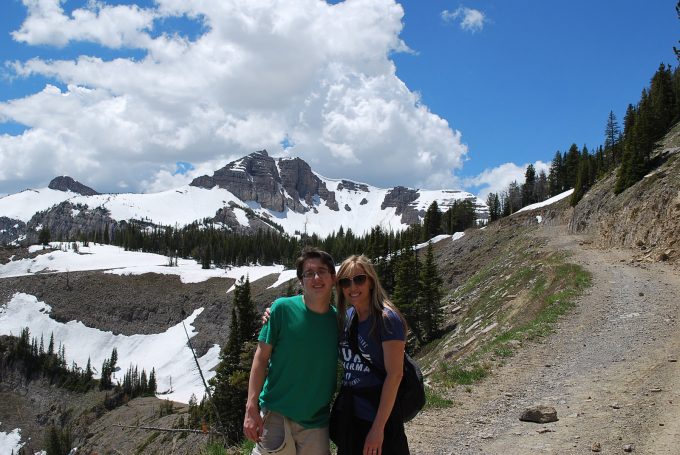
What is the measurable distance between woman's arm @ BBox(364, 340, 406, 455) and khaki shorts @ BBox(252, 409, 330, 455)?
2.07 ft

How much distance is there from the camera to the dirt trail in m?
7.80

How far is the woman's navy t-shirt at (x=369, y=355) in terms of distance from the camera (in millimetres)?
4145

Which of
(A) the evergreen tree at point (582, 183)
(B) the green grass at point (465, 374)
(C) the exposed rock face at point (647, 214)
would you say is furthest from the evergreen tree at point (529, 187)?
(B) the green grass at point (465, 374)

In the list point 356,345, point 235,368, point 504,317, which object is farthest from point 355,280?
point 235,368

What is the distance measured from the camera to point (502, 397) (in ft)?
36.1

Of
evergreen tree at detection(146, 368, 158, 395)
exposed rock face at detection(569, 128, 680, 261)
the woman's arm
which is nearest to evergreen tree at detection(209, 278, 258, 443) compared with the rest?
the woman's arm

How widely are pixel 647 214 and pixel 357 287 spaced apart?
35.1 metres

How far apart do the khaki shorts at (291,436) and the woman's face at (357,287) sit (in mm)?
1350

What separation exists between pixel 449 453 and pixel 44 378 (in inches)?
4921

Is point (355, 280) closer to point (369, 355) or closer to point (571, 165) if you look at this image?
point (369, 355)

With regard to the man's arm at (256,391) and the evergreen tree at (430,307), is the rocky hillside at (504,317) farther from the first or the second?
the man's arm at (256,391)

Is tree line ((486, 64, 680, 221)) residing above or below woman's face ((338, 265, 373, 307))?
above

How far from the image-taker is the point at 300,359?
439cm

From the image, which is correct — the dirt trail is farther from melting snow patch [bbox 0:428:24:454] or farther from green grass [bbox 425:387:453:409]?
melting snow patch [bbox 0:428:24:454]
